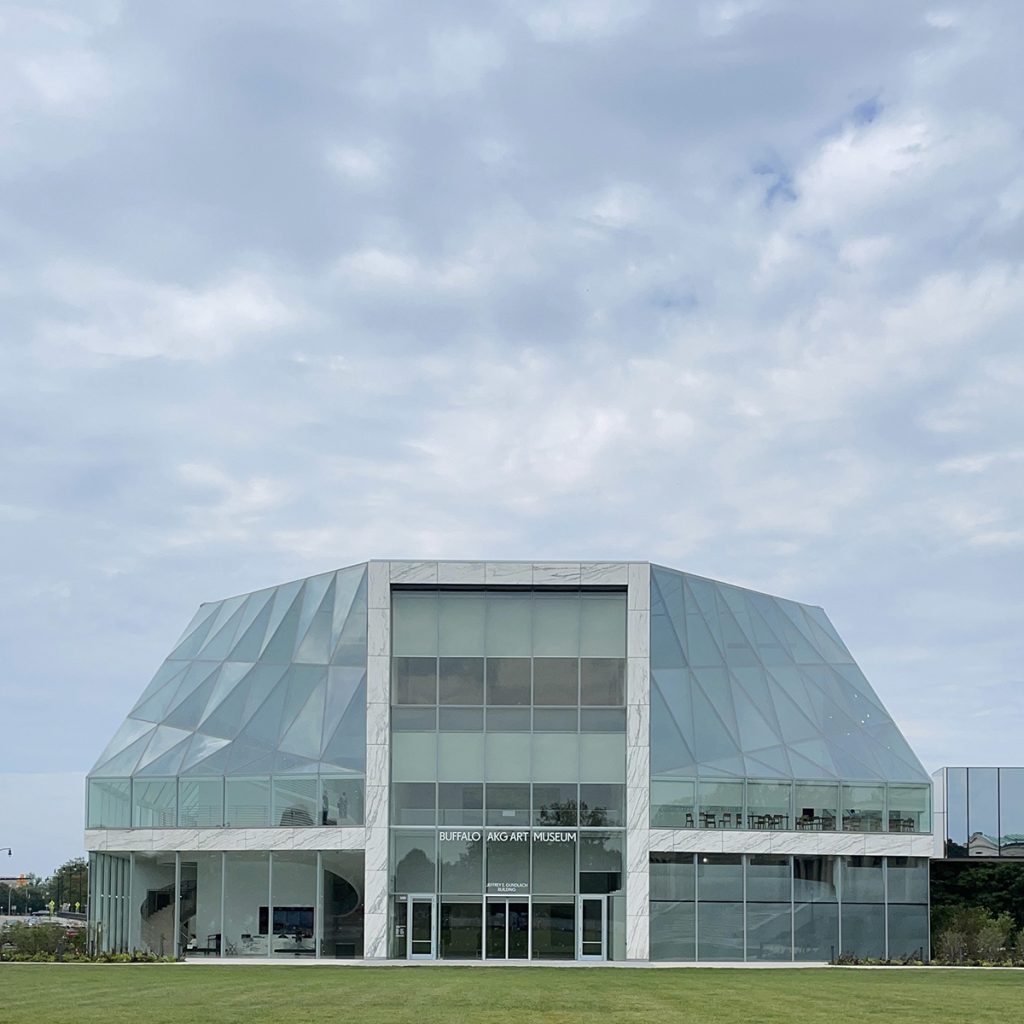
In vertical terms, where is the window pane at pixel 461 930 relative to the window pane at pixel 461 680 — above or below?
below

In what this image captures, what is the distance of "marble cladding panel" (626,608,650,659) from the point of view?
53.8m

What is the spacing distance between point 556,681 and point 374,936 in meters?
10.7

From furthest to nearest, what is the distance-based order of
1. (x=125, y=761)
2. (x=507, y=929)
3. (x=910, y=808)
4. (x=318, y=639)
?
(x=125, y=761) < (x=318, y=639) < (x=910, y=808) < (x=507, y=929)

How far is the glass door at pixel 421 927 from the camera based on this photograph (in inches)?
2047

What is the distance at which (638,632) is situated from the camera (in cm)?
5403

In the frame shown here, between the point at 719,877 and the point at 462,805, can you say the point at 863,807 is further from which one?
the point at 462,805

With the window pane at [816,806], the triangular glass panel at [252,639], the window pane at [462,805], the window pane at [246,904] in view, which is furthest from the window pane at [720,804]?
the triangular glass panel at [252,639]

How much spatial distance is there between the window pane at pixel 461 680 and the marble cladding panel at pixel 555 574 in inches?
141

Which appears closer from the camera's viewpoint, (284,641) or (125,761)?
(125,761)

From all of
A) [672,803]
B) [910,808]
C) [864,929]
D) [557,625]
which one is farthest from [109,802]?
[910,808]

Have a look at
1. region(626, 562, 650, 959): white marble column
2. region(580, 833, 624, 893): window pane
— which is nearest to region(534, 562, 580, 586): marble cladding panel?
region(626, 562, 650, 959): white marble column

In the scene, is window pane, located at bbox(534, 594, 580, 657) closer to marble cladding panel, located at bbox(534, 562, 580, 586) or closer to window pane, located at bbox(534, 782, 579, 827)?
marble cladding panel, located at bbox(534, 562, 580, 586)

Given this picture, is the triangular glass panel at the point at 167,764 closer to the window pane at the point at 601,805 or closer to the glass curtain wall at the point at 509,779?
the glass curtain wall at the point at 509,779

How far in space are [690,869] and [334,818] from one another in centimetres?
1239
